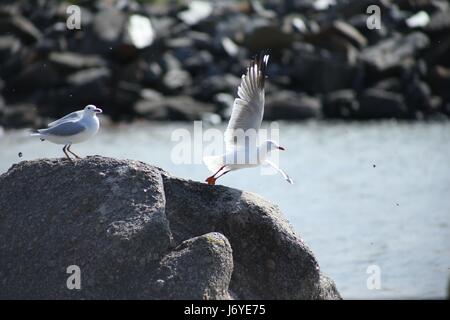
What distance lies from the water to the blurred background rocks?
1352mm

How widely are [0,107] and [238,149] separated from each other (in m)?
21.9

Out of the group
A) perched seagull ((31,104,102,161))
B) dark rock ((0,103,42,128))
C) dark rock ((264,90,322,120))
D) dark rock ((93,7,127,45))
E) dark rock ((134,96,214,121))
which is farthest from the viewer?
dark rock ((93,7,127,45))

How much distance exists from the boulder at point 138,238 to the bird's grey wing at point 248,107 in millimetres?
1777

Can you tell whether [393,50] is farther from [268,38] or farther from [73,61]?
[73,61]

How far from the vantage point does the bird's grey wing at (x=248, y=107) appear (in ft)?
35.4

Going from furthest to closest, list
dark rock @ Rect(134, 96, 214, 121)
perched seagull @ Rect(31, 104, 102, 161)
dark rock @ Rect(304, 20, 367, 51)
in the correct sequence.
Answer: dark rock @ Rect(304, 20, 367, 51)
dark rock @ Rect(134, 96, 214, 121)
perched seagull @ Rect(31, 104, 102, 161)

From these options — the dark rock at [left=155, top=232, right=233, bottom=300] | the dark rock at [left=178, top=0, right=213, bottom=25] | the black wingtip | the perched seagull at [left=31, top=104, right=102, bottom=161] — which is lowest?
the dark rock at [left=155, top=232, right=233, bottom=300]

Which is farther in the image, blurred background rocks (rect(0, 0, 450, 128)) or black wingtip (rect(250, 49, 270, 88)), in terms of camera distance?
blurred background rocks (rect(0, 0, 450, 128))

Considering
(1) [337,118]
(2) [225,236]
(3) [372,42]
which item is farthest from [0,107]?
(2) [225,236]

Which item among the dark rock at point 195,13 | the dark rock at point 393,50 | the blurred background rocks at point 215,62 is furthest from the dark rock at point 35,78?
the dark rock at point 393,50

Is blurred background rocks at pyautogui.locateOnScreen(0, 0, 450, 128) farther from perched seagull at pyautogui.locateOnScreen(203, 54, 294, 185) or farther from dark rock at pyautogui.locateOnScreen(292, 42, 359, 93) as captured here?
perched seagull at pyautogui.locateOnScreen(203, 54, 294, 185)

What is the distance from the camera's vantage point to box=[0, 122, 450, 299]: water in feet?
47.3

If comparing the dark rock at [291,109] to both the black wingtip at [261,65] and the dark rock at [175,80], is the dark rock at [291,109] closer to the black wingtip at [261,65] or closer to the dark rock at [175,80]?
the dark rock at [175,80]

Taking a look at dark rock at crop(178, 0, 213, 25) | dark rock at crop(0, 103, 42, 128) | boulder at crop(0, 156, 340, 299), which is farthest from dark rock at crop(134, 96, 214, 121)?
boulder at crop(0, 156, 340, 299)
